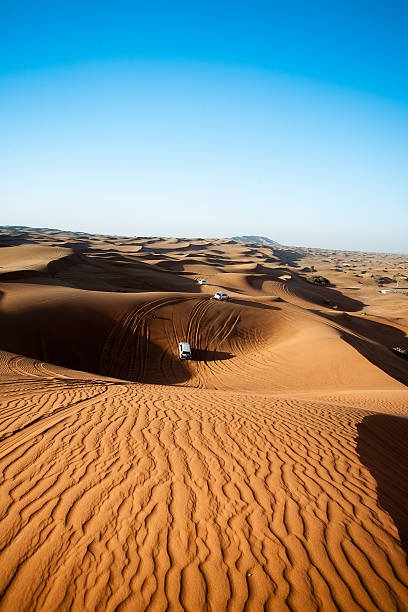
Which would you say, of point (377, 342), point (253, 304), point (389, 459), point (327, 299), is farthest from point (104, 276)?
point (389, 459)

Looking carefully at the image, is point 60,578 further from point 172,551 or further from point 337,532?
point 337,532

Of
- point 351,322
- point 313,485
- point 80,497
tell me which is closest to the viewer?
point 80,497

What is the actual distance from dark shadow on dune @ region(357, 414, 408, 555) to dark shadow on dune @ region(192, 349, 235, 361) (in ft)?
32.8

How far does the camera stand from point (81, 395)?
888 centimetres

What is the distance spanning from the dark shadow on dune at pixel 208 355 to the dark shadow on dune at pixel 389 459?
394 inches

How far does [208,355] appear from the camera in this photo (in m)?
18.4

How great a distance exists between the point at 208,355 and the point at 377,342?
43.8 feet

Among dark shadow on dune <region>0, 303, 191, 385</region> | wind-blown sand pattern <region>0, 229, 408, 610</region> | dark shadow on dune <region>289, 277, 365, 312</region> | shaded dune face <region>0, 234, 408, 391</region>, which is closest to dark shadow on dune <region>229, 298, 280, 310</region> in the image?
shaded dune face <region>0, 234, 408, 391</region>

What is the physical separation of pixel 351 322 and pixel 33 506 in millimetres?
28638

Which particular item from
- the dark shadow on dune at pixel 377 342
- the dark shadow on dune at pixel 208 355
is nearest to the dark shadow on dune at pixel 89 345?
the dark shadow on dune at pixel 208 355

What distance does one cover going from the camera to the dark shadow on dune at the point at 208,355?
59.2 ft

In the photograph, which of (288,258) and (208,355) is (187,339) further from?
(288,258)

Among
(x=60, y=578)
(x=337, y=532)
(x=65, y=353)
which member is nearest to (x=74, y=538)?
(x=60, y=578)

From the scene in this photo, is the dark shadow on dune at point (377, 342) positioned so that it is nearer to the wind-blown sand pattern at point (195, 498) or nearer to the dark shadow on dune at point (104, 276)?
the wind-blown sand pattern at point (195, 498)
